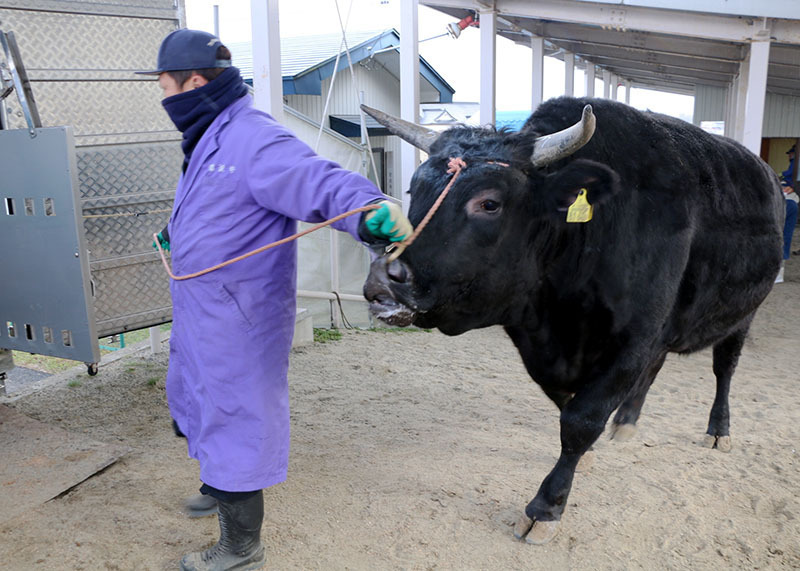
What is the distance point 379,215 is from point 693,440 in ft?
10.4

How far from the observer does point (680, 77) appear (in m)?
16.9

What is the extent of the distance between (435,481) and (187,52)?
94.5 inches

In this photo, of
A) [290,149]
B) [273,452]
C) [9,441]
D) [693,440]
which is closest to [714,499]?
[693,440]

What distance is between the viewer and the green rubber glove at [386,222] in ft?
7.10

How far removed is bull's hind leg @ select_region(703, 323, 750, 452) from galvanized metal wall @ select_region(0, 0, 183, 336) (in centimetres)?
364

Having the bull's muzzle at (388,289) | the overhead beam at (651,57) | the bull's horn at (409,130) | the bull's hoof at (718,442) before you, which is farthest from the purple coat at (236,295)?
the overhead beam at (651,57)

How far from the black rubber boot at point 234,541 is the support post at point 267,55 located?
3462 millimetres

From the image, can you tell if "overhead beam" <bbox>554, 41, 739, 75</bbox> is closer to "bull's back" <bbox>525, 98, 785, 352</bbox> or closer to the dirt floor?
the dirt floor

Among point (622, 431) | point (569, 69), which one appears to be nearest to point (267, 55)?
point (622, 431)

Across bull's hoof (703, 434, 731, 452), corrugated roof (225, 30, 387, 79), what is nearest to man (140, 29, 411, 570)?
bull's hoof (703, 434, 731, 452)

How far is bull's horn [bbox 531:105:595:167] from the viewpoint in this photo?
2.76 m

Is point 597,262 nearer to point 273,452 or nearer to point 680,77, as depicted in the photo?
point 273,452

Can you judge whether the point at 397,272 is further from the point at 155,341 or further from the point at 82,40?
the point at 155,341

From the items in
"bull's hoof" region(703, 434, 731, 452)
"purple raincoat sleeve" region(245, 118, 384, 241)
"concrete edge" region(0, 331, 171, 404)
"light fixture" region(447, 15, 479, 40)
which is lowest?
"bull's hoof" region(703, 434, 731, 452)
